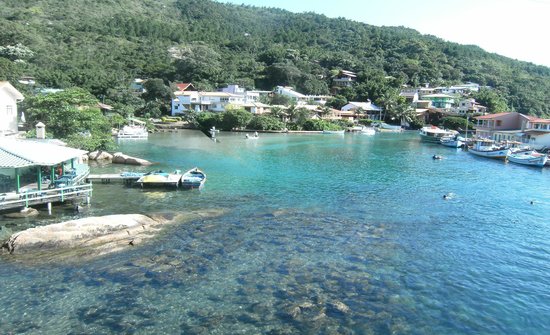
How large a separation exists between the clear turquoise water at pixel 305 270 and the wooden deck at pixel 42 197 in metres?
0.82

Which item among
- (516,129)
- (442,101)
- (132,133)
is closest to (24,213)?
(132,133)

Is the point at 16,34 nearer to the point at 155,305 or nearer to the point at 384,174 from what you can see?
the point at 384,174

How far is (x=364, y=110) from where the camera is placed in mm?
110375

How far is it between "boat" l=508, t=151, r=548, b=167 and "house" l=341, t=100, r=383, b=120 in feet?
187

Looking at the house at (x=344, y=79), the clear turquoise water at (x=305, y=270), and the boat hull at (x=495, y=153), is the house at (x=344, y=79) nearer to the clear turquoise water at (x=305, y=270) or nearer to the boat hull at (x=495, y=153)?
the boat hull at (x=495, y=153)

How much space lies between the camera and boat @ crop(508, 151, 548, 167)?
48.2 m

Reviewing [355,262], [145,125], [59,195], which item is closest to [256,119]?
[145,125]

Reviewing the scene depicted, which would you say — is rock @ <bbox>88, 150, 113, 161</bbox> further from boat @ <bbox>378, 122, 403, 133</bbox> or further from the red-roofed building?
boat @ <bbox>378, 122, 403, 133</bbox>

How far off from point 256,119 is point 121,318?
76.6 metres

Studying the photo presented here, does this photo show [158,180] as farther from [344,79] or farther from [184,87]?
[344,79]

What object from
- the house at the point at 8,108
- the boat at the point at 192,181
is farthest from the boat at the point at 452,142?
the house at the point at 8,108

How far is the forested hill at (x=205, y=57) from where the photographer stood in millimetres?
101938

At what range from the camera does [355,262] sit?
55.6 feet

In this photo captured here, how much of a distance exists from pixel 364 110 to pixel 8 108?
87352 mm
